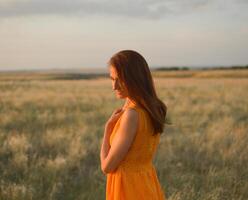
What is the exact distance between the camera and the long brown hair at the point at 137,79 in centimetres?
226

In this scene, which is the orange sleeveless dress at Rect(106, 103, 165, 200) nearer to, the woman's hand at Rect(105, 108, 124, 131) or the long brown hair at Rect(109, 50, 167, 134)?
the woman's hand at Rect(105, 108, 124, 131)

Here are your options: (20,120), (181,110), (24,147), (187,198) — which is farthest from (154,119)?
(181,110)

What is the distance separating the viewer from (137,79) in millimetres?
2258

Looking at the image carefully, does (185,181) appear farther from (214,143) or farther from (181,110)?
(181,110)

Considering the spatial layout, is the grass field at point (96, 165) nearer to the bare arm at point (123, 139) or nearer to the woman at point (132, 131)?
the woman at point (132, 131)

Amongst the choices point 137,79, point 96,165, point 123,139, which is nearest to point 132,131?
point 123,139

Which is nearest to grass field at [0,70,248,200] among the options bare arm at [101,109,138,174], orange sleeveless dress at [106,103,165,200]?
orange sleeveless dress at [106,103,165,200]

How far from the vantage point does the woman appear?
227 cm

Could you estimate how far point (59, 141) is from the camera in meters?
7.42

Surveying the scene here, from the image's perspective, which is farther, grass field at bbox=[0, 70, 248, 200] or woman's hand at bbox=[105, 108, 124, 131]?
grass field at bbox=[0, 70, 248, 200]

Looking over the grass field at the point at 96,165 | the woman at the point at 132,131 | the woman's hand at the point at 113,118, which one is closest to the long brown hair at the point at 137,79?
the woman at the point at 132,131

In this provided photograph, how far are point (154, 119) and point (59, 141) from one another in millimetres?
5273

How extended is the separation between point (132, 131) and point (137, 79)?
257mm

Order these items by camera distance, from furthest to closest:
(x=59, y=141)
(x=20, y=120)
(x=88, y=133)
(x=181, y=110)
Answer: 1. (x=181, y=110)
2. (x=20, y=120)
3. (x=88, y=133)
4. (x=59, y=141)
